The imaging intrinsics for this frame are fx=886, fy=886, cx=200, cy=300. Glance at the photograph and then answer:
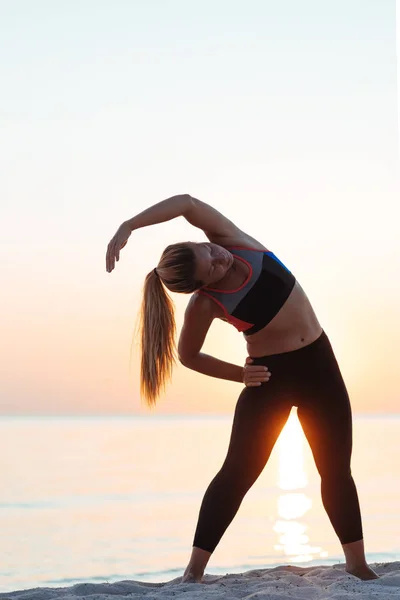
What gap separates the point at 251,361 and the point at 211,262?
1.82 ft

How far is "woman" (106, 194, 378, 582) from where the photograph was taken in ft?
11.3

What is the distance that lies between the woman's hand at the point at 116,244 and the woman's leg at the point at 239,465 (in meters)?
0.84

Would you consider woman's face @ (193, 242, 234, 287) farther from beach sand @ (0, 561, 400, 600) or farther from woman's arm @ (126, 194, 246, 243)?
beach sand @ (0, 561, 400, 600)

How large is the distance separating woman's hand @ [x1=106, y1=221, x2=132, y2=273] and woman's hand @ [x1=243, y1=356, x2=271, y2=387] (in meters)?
0.77

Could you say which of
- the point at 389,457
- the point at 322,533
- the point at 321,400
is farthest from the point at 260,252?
the point at 389,457

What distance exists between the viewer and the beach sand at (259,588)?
3.12 m

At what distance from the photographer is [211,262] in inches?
130

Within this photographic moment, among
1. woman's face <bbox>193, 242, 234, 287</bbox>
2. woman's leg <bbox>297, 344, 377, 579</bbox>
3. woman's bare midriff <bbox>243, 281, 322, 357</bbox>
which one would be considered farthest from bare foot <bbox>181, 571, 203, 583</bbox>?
woman's face <bbox>193, 242, 234, 287</bbox>

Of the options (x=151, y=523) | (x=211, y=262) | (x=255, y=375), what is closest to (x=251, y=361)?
(x=255, y=375)

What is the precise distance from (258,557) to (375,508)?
326 centimetres

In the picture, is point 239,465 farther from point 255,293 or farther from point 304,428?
point 255,293

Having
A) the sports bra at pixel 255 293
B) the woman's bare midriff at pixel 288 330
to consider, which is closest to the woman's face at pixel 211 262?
the sports bra at pixel 255 293

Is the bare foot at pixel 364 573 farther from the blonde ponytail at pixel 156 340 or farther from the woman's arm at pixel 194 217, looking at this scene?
the woman's arm at pixel 194 217

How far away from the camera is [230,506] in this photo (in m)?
3.55
